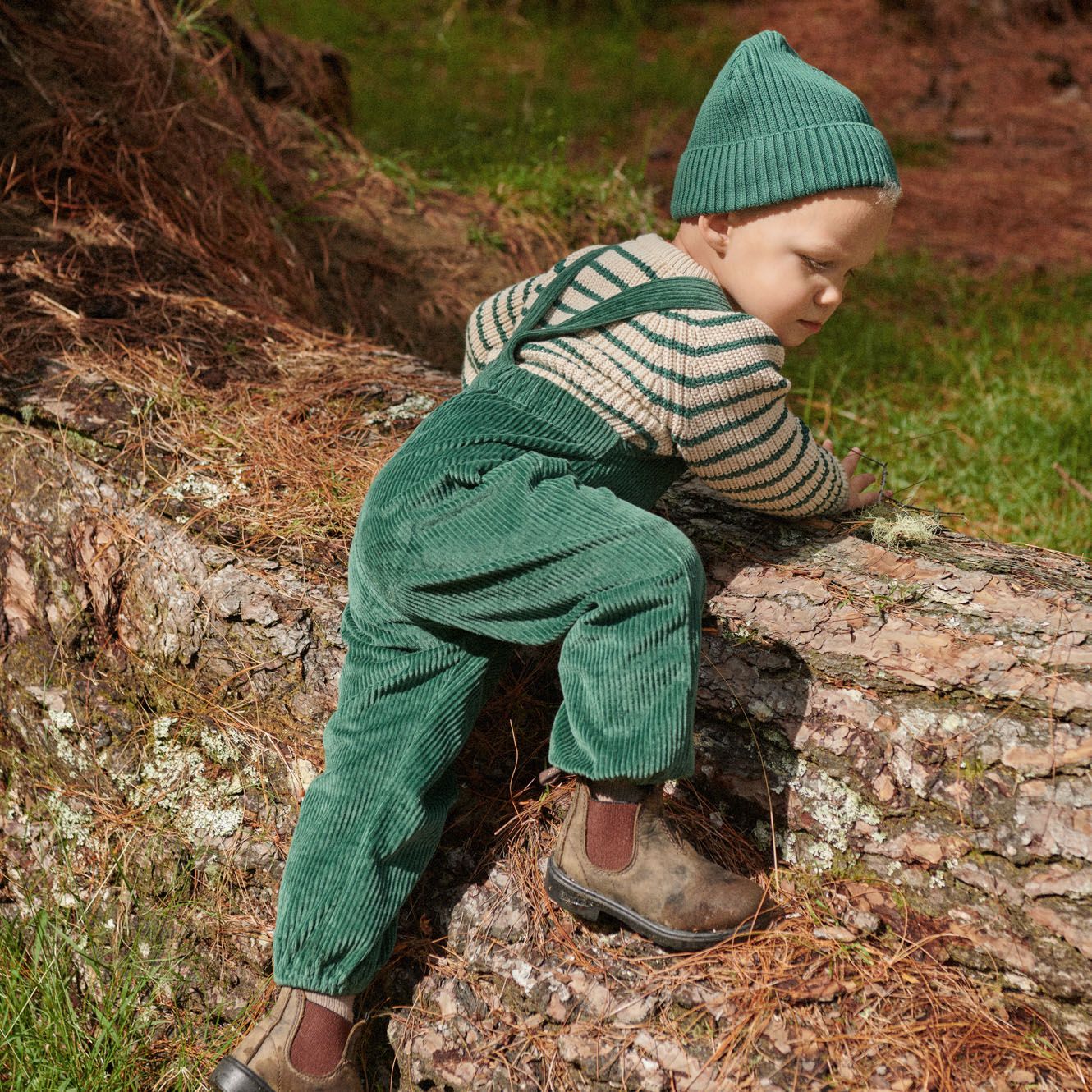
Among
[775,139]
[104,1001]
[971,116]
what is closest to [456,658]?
[104,1001]

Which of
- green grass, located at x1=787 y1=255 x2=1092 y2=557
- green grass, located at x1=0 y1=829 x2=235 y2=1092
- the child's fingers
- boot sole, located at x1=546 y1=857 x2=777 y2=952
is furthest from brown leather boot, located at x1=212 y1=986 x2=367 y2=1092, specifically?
green grass, located at x1=787 y1=255 x2=1092 y2=557

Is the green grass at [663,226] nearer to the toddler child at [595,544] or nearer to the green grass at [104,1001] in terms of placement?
the toddler child at [595,544]

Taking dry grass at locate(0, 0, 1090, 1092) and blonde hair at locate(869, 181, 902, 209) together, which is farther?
blonde hair at locate(869, 181, 902, 209)

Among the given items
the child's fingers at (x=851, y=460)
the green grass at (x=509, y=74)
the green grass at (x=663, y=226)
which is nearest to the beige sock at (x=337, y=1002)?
the child's fingers at (x=851, y=460)

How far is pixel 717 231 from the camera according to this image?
74.5 inches

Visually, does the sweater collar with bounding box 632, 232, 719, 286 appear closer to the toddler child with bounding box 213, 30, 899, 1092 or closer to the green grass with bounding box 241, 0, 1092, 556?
the toddler child with bounding box 213, 30, 899, 1092

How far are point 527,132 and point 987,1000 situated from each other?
5.25 meters

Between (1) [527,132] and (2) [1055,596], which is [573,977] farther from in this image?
(1) [527,132]

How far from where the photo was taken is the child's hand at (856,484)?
2.17m

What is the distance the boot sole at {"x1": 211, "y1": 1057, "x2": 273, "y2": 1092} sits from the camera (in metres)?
1.56

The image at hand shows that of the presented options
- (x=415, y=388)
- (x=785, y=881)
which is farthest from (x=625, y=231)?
(x=785, y=881)

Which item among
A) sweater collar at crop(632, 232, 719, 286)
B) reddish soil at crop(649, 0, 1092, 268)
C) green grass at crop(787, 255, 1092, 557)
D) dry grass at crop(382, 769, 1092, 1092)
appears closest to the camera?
dry grass at crop(382, 769, 1092, 1092)

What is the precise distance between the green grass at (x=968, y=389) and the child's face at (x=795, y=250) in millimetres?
988

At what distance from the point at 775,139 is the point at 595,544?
76 cm
